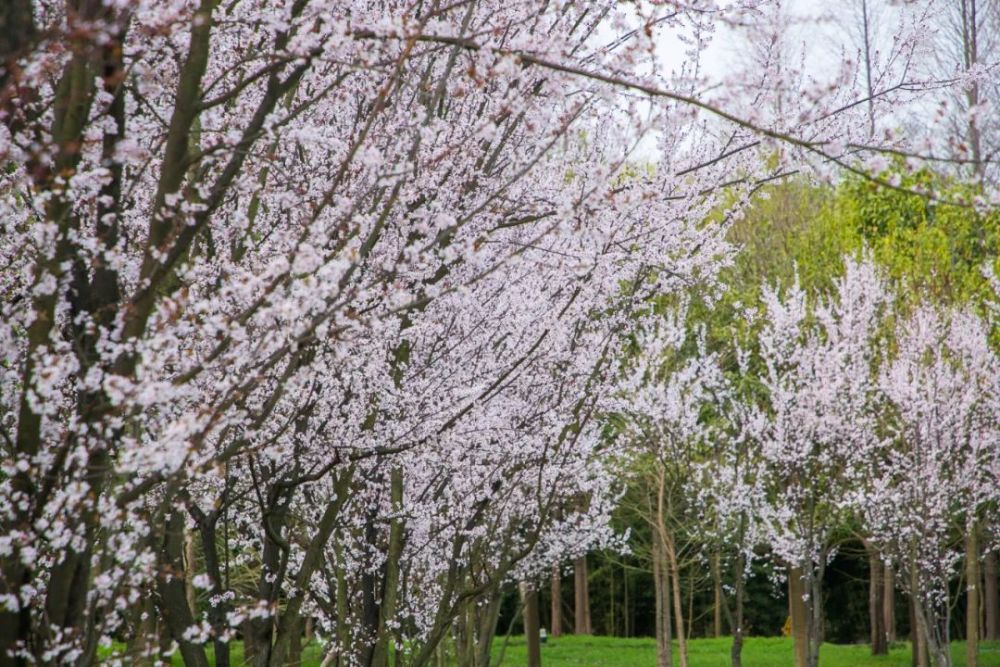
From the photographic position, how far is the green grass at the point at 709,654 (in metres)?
23.1

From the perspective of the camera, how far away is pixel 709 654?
2550 centimetres

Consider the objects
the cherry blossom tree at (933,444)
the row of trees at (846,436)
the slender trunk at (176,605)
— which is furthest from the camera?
the row of trees at (846,436)

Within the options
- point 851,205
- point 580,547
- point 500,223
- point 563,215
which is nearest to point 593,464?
point 580,547

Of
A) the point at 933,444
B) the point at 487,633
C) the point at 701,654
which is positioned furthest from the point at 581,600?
the point at 487,633

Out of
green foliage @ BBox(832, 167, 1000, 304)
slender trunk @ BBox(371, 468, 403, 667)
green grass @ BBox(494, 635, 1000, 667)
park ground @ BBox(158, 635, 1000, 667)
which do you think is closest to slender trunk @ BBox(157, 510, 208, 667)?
slender trunk @ BBox(371, 468, 403, 667)

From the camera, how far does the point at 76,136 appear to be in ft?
10.9

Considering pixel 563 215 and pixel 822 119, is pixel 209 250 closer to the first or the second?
pixel 563 215

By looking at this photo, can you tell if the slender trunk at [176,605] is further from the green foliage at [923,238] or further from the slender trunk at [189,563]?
the green foliage at [923,238]

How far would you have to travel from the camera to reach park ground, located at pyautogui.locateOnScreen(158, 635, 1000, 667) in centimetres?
2294

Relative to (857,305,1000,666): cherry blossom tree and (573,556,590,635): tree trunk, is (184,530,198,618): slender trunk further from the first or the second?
(573,556,590,635): tree trunk

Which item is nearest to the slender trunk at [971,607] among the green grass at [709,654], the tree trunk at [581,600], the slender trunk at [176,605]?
the green grass at [709,654]

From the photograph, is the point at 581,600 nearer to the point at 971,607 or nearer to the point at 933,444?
the point at 971,607

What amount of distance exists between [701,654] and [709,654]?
0.21 meters

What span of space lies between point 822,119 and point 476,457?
110 inches
